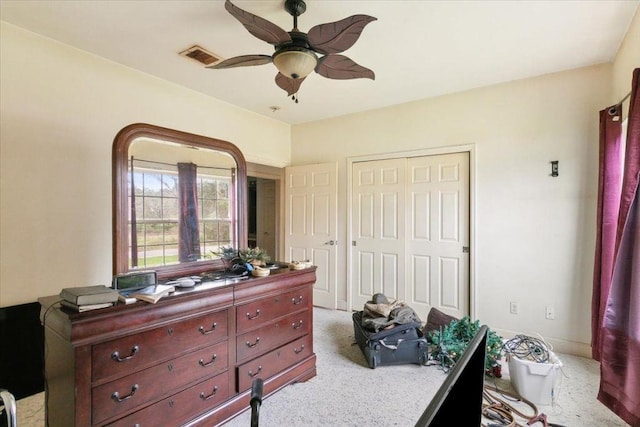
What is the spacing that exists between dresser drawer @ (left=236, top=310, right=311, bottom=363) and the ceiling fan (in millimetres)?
1738

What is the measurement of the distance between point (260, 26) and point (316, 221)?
3.05 meters

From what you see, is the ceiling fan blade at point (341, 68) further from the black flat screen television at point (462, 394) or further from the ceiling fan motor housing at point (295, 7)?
the black flat screen television at point (462, 394)

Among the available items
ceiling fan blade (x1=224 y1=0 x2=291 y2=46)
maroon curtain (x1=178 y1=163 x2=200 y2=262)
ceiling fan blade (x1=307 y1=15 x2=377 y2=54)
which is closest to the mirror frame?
maroon curtain (x1=178 y1=163 x2=200 y2=262)

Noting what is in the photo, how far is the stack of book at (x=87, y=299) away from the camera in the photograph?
1.40m

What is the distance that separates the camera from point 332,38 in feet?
6.00

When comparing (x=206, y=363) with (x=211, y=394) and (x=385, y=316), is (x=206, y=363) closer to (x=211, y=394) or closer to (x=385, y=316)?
(x=211, y=394)

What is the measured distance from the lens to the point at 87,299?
141 cm

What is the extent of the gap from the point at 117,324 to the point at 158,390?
0.45 metres

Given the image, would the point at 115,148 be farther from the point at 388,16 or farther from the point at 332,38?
the point at 388,16

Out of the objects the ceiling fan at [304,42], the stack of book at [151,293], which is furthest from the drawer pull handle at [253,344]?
the ceiling fan at [304,42]

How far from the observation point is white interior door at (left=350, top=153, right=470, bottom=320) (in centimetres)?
354

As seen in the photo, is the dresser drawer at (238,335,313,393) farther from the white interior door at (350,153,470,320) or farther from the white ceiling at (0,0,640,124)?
the white ceiling at (0,0,640,124)

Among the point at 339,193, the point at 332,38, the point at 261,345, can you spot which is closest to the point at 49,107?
the point at 332,38

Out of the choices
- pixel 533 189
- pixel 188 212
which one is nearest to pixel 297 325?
pixel 188 212
